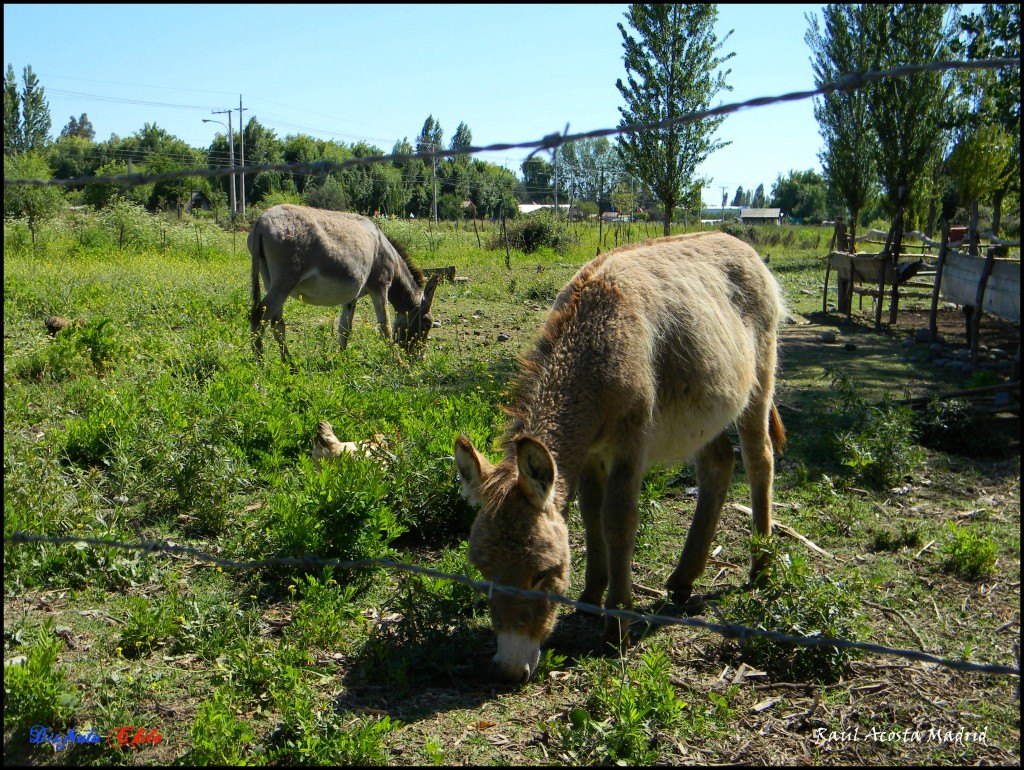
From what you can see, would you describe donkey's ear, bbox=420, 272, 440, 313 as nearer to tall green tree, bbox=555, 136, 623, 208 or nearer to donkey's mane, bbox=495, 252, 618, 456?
tall green tree, bbox=555, 136, 623, 208

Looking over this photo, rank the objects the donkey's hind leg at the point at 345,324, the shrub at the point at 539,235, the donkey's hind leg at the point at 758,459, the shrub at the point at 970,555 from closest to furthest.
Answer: the shrub at the point at 970,555 < the donkey's hind leg at the point at 758,459 < the donkey's hind leg at the point at 345,324 < the shrub at the point at 539,235

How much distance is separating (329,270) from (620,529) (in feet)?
26.7

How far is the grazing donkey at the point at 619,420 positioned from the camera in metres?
3.27

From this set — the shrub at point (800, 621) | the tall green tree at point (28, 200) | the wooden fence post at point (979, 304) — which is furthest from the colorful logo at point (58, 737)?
the tall green tree at point (28, 200)

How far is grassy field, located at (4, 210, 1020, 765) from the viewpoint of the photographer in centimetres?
315

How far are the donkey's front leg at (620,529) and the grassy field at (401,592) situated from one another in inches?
7.3

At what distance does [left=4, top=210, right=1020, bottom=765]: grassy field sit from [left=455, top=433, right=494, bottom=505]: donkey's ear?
0.78m

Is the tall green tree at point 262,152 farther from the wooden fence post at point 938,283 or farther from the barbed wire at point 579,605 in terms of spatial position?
the barbed wire at point 579,605

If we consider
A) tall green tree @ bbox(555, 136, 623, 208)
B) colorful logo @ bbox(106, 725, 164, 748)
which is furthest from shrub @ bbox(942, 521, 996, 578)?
colorful logo @ bbox(106, 725, 164, 748)

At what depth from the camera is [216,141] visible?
178ft

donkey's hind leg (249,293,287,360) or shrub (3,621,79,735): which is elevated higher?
donkey's hind leg (249,293,287,360)

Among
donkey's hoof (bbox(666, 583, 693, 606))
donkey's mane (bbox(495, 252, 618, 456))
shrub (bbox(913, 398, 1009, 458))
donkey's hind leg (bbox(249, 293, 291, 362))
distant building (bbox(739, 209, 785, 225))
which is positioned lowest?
donkey's hoof (bbox(666, 583, 693, 606))

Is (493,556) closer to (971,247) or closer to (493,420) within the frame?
(493,420)

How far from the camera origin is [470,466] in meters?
3.43
